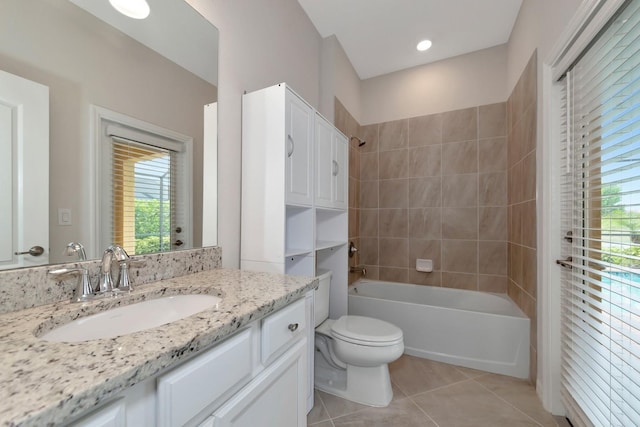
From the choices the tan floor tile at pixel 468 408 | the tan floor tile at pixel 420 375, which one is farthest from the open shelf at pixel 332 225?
the tan floor tile at pixel 468 408

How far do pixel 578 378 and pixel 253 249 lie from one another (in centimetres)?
175

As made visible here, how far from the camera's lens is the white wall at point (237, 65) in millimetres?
1380

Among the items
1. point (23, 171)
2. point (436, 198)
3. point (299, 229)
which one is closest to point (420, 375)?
point (299, 229)

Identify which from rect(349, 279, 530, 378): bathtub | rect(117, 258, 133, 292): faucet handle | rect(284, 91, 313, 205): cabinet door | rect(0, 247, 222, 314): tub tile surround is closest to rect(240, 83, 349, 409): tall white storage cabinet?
rect(284, 91, 313, 205): cabinet door

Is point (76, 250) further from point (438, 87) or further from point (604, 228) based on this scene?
point (438, 87)

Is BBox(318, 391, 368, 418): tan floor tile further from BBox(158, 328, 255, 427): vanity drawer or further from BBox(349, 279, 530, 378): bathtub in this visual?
BBox(158, 328, 255, 427): vanity drawer

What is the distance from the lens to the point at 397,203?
293 centimetres

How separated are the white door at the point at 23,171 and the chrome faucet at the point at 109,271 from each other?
14cm

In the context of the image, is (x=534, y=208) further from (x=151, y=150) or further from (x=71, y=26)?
(x=71, y=26)

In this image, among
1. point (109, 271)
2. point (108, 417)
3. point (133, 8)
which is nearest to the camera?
point (108, 417)

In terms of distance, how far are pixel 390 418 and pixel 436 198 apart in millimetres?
1988

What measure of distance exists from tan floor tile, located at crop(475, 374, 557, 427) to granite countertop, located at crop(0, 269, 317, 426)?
1710 mm

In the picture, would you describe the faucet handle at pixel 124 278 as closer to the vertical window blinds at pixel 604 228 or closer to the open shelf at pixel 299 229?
the open shelf at pixel 299 229

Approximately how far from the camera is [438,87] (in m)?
2.77
